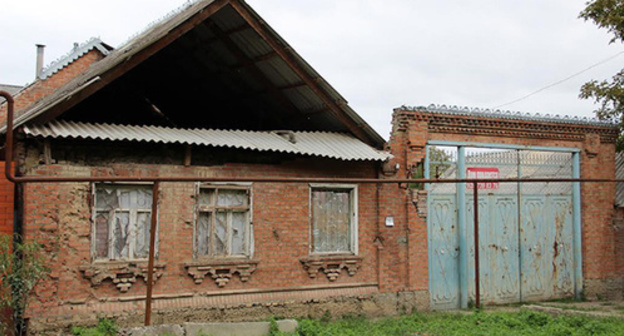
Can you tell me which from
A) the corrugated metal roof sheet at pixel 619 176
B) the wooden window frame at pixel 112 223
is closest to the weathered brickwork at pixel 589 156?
the corrugated metal roof sheet at pixel 619 176

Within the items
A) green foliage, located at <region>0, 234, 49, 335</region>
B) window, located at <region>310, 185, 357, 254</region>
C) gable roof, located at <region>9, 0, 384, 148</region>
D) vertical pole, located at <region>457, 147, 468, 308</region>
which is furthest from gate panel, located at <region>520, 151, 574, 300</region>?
green foliage, located at <region>0, 234, 49, 335</region>

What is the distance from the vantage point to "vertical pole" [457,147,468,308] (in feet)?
34.8

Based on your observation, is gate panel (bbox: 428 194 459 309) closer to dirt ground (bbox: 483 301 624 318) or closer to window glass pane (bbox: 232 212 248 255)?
dirt ground (bbox: 483 301 624 318)

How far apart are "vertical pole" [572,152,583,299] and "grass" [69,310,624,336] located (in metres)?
3.42

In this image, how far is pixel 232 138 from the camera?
8.66 meters

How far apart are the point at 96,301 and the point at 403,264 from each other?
5069 millimetres

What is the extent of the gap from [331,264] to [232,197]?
1.99m

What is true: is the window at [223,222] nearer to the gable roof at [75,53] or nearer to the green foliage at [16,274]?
the green foliage at [16,274]

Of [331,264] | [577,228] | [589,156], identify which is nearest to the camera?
[331,264]

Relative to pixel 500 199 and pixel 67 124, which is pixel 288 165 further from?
pixel 500 199

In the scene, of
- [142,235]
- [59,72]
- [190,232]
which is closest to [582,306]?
[190,232]

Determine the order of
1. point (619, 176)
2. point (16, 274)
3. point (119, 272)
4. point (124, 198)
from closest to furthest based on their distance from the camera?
point (16, 274) → point (119, 272) → point (124, 198) → point (619, 176)

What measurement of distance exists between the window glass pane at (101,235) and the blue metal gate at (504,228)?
18.0 feet

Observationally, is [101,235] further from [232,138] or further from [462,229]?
[462,229]
